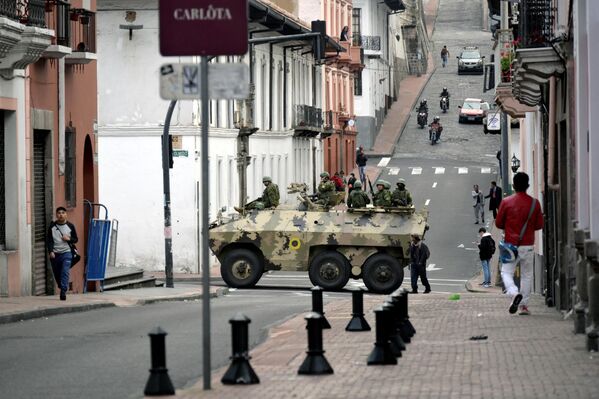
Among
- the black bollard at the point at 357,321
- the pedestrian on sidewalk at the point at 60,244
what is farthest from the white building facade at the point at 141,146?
the black bollard at the point at 357,321

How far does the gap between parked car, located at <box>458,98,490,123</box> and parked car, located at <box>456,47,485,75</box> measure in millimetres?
14992

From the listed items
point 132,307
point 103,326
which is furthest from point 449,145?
point 103,326

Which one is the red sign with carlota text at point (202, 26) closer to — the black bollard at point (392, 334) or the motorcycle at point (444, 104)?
the black bollard at point (392, 334)

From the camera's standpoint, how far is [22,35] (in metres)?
25.1

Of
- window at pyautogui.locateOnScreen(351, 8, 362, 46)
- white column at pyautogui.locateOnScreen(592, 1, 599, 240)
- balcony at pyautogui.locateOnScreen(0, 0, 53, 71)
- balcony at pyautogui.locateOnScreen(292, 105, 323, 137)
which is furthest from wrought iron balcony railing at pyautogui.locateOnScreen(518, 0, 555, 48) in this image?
window at pyautogui.locateOnScreen(351, 8, 362, 46)

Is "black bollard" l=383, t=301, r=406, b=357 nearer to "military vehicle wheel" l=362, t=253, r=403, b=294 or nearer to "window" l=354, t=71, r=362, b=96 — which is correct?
"military vehicle wheel" l=362, t=253, r=403, b=294

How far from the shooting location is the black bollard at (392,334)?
14.2 m

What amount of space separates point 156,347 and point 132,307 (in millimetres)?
14801

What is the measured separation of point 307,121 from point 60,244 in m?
38.1

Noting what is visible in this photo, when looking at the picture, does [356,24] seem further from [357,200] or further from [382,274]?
[382,274]

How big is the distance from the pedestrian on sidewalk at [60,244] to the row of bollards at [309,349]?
1101 centimetres

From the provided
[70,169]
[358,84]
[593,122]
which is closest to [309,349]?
[593,122]

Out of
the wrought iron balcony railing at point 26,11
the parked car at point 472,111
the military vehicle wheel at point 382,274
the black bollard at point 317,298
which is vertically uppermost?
the parked car at point 472,111

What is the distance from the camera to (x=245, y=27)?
11695 mm
